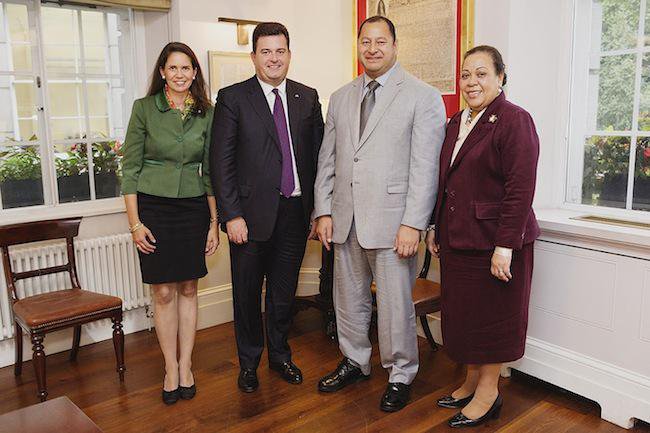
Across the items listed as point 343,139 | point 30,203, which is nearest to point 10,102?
point 30,203

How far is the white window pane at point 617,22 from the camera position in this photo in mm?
2895

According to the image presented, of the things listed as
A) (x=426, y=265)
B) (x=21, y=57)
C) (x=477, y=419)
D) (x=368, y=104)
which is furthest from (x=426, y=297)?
(x=21, y=57)

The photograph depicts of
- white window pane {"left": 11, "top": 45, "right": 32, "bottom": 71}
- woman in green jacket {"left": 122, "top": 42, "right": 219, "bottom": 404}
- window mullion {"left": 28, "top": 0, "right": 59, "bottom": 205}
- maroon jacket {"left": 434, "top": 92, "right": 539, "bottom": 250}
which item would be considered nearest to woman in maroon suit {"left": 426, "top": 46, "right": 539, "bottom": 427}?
maroon jacket {"left": 434, "top": 92, "right": 539, "bottom": 250}

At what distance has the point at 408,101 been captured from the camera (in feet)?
8.64

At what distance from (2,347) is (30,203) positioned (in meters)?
0.81

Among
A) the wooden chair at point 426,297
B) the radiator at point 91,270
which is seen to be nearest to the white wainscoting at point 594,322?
the wooden chair at point 426,297

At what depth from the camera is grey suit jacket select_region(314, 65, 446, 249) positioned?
2613 mm

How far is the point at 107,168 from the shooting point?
3.79 meters

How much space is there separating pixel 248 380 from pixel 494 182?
4.91ft

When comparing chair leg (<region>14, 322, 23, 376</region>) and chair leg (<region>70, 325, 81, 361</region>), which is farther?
chair leg (<region>70, 325, 81, 361</region>)

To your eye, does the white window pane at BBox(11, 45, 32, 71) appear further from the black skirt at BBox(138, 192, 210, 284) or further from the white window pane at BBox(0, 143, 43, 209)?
the black skirt at BBox(138, 192, 210, 284)

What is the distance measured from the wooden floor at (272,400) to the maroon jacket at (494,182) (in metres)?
0.82

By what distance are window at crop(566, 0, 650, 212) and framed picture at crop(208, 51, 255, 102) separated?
1.97 meters

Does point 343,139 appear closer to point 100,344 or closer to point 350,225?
point 350,225
